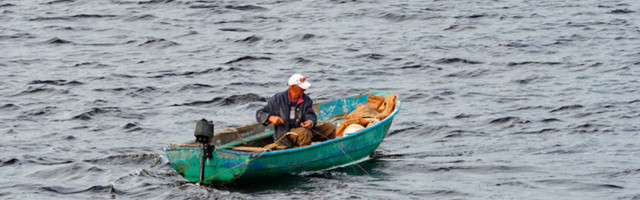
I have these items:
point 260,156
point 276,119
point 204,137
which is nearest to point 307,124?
point 276,119

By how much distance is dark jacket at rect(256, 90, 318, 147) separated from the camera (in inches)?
617

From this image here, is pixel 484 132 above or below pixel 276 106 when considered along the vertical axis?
below

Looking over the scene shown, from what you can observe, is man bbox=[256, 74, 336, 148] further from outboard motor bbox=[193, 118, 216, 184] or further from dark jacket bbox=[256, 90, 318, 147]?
outboard motor bbox=[193, 118, 216, 184]

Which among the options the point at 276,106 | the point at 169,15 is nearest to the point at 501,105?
the point at 276,106

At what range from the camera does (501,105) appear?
2228 cm

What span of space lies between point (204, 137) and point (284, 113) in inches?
74.0

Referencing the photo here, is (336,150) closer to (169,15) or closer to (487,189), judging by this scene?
(487,189)

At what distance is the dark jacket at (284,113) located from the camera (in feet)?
51.4

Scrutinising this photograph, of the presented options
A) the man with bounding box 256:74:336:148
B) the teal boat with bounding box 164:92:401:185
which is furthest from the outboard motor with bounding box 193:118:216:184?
the man with bounding box 256:74:336:148

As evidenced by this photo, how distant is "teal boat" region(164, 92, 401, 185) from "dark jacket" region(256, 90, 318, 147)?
566 mm

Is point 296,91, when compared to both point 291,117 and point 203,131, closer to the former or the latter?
point 291,117

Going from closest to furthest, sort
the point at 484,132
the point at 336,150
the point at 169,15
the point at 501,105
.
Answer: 1. the point at 336,150
2. the point at 484,132
3. the point at 501,105
4. the point at 169,15

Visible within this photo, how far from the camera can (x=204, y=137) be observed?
1427cm

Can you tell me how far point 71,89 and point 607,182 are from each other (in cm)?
1433
